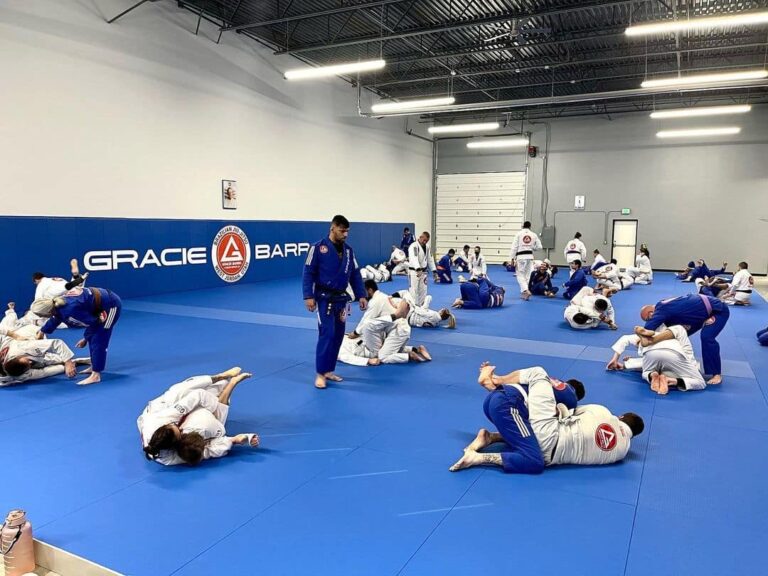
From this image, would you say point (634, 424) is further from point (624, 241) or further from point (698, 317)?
point (624, 241)

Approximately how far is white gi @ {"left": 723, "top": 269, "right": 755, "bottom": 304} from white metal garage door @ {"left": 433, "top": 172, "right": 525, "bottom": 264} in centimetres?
1146

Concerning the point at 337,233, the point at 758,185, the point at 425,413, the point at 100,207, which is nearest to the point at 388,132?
the point at 100,207

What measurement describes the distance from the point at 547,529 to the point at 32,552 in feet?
9.15

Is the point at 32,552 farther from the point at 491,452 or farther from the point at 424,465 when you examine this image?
the point at 491,452

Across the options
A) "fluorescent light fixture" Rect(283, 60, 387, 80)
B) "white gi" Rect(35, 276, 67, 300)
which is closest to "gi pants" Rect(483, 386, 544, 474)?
"white gi" Rect(35, 276, 67, 300)

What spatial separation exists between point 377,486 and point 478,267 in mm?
13199

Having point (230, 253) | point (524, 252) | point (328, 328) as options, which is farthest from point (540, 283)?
point (328, 328)

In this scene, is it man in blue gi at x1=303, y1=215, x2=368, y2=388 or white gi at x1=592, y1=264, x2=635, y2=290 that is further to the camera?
white gi at x1=592, y1=264, x2=635, y2=290

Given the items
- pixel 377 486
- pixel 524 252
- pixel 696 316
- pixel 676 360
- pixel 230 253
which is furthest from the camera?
pixel 230 253

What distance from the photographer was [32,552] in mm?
2783

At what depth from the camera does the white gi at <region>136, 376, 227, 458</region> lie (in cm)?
375

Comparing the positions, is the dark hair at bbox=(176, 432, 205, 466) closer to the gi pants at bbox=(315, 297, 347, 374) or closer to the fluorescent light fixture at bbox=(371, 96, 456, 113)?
the gi pants at bbox=(315, 297, 347, 374)

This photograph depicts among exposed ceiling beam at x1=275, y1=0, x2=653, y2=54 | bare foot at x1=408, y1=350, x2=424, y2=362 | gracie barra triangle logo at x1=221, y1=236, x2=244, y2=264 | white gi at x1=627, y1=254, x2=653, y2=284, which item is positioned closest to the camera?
bare foot at x1=408, y1=350, x2=424, y2=362

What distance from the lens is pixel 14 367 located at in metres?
5.46
